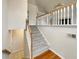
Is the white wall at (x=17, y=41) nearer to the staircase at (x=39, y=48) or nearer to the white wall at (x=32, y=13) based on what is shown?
the staircase at (x=39, y=48)

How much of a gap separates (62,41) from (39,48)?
1.66 metres

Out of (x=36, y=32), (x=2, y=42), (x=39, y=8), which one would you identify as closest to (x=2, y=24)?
(x=2, y=42)

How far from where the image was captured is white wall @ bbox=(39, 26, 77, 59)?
4169 millimetres

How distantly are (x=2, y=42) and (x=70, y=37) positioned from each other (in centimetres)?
269

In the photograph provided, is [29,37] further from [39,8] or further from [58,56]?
[39,8]

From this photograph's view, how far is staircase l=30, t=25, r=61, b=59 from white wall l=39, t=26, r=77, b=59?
1.10 feet

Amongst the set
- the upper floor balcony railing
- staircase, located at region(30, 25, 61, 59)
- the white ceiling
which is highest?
the white ceiling

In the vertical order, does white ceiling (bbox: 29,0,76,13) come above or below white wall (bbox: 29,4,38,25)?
above

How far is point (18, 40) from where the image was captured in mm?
6852

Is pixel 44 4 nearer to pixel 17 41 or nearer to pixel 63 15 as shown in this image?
pixel 63 15

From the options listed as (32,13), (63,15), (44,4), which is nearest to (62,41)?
(63,15)

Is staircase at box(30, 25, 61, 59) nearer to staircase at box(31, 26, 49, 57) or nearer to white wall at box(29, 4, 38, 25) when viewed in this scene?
staircase at box(31, 26, 49, 57)

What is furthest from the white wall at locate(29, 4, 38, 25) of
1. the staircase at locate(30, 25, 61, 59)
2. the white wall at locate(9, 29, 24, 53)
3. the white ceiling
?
the white wall at locate(9, 29, 24, 53)

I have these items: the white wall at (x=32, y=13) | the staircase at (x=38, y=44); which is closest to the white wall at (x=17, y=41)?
the staircase at (x=38, y=44)
